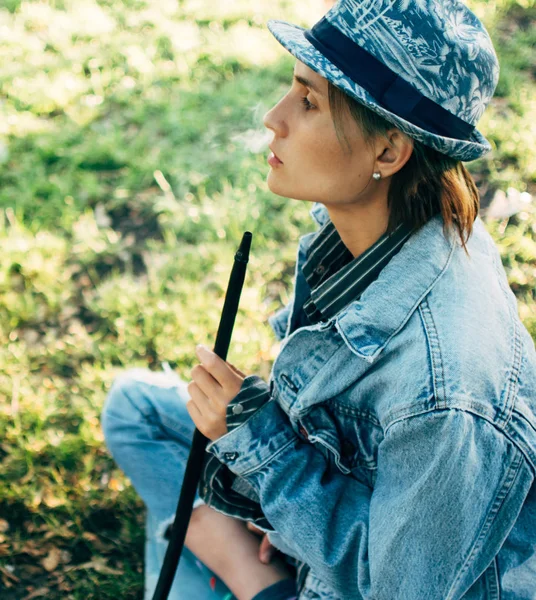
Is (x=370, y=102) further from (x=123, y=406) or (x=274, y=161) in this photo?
(x=123, y=406)

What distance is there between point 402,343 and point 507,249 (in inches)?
76.6

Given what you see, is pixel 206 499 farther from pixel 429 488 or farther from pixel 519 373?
pixel 519 373

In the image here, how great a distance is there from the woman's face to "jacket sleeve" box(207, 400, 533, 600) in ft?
1.90

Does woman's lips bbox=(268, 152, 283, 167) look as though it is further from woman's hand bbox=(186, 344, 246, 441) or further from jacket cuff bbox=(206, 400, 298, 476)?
jacket cuff bbox=(206, 400, 298, 476)

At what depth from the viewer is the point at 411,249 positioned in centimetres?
157

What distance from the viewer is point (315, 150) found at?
1.62 m

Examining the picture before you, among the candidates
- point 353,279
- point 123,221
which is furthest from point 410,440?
point 123,221

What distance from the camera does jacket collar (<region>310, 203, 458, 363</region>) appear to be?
1477mm

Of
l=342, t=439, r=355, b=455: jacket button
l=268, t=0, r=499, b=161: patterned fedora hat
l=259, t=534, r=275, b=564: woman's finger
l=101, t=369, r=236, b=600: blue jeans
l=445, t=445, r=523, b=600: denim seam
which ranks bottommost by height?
l=101, t=369, r=236, b=600: blue jeans

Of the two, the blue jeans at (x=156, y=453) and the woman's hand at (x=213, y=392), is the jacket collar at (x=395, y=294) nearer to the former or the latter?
the woman's hand at (x=213, y=392)

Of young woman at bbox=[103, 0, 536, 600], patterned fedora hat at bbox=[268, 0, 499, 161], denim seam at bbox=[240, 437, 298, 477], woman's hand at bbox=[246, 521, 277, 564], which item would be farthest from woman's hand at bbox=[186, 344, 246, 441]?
patterned fedora hat at bbox=[268, 0, 499, 161]

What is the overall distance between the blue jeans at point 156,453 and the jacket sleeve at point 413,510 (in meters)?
0.63

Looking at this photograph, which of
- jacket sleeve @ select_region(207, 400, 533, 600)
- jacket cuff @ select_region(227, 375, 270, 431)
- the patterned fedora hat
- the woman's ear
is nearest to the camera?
jacket sleeve @ select_region(207, 400, 533, 600)

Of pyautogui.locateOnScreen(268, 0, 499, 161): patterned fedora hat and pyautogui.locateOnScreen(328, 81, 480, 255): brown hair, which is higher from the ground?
pyautogui.locateOnScreen(268, 0, 499, 161): patterned fedora hat
